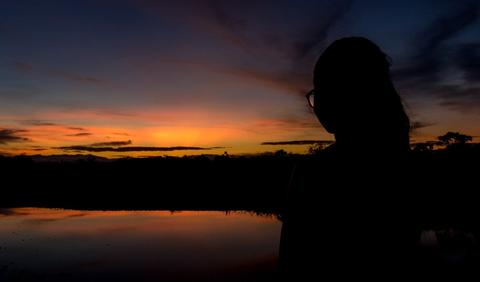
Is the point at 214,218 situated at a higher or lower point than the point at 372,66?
lower

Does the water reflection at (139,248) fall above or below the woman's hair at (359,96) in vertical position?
below

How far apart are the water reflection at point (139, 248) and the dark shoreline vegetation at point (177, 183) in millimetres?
6079

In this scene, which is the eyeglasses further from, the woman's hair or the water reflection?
the water reflection

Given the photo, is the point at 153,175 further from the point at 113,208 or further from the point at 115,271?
the point at 115,271

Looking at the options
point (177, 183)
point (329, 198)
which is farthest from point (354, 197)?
point (177, 183)

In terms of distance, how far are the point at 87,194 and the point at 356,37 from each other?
5114cm

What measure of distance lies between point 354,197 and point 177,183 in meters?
59.9

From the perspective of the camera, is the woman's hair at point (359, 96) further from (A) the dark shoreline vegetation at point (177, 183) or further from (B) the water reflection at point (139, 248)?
(A) the dark shoreline vegetation at point (177, 183)

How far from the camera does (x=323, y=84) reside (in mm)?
1438

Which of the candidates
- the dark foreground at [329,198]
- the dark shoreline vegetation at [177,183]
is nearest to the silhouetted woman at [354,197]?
the dark foreground at [329,198]

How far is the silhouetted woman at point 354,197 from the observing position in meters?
1.30

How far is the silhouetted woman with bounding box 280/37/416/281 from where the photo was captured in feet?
4.26

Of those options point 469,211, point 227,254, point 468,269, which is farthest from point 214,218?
point 469,211

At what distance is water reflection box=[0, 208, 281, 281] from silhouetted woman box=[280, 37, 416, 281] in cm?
1298
